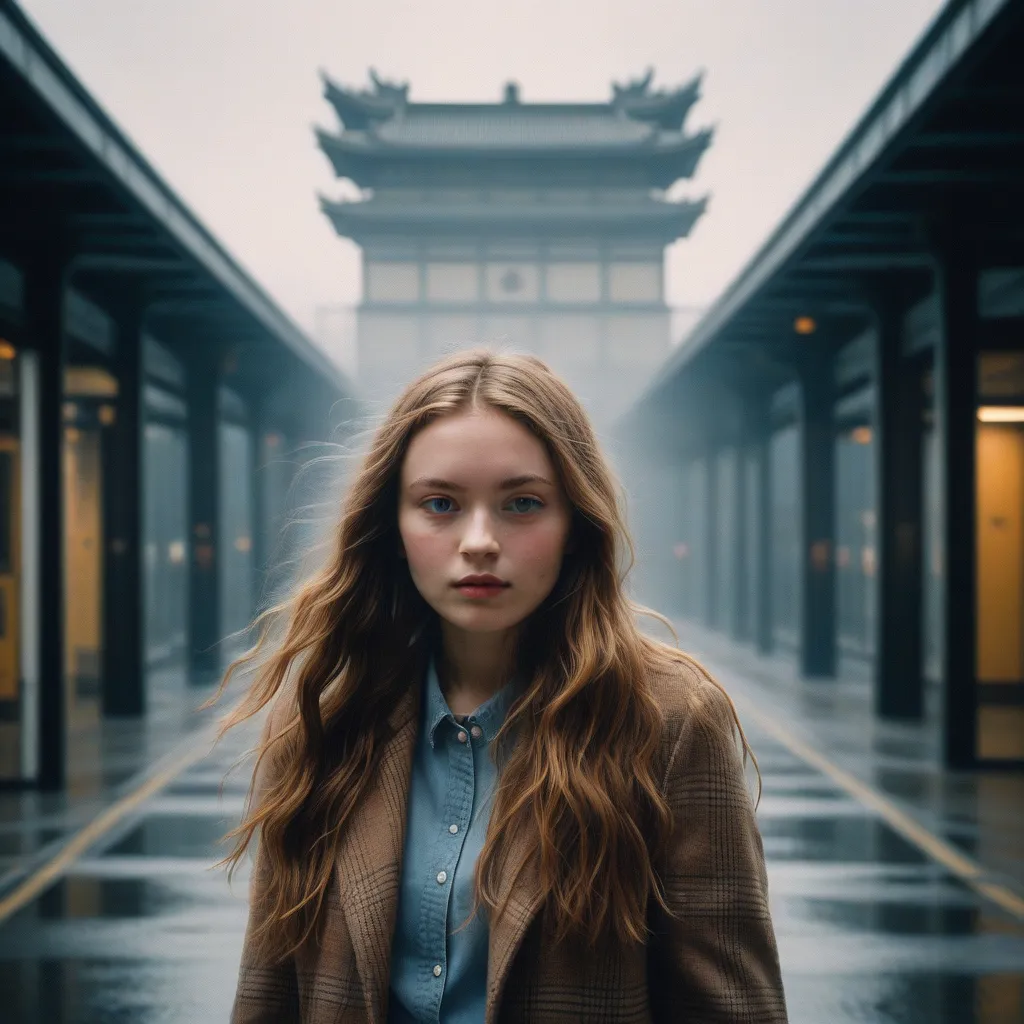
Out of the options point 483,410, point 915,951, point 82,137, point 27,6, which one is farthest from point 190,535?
point 483,410

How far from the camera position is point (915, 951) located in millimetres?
5410

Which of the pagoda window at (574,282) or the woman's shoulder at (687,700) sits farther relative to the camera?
the pagoda window at (574,282)

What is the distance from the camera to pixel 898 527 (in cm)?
1262

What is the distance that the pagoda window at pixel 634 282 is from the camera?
47.7 m

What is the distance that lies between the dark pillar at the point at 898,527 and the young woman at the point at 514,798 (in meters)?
11.1

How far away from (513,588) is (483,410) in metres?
0.27

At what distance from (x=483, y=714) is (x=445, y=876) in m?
0.25

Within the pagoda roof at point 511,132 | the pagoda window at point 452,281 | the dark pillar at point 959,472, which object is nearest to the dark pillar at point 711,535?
the dark pillar at point 959,472

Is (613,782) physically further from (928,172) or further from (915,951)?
(928,172)

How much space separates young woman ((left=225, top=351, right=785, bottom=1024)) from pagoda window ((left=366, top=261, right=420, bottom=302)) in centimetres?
4499

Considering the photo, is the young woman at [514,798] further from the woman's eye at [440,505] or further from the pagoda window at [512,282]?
the pagoda window at [512,282]

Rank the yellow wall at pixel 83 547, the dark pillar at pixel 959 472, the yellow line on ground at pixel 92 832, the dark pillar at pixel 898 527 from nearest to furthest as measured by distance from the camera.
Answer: the yellow line on ground at pixel 92 832, the dark pillar at pixel 959 472, the dark pillar at pixel 898 527, the yellow wall at pixel 83 547

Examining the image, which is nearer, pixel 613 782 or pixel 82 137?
pixel 613 782

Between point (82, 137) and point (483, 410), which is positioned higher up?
point (82, 137)
